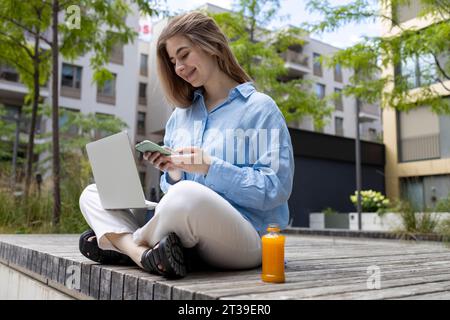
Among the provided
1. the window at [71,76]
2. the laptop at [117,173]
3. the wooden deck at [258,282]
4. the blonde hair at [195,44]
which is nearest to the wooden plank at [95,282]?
→ the wooden deck at [258,282]

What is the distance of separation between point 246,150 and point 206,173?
241 mm

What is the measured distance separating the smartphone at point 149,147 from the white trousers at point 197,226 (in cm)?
13

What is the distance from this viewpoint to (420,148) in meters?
13.2

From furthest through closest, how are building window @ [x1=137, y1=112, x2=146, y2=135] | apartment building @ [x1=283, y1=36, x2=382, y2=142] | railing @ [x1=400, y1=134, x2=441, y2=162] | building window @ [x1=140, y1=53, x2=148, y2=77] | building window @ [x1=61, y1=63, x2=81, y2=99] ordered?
building window @ [x1=140, y1=53, x2=148, y2=77]
building window @ [x1=137, y1=112, x2=146, y2=135]
apartment building @ [x1=283, y1=36, x2=382, y2=142]
building window @ [x1=61, y1=63, x2=81, y2=99]
railing @ [x1=400, y1=134, x2=441, y2=162]

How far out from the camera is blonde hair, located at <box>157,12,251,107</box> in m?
1.88

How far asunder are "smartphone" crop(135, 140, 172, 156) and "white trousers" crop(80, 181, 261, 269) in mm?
126

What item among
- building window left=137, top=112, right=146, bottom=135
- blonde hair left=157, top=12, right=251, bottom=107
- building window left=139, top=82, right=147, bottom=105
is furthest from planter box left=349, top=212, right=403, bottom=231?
building window left=139, top=82, right=147, bottom=105

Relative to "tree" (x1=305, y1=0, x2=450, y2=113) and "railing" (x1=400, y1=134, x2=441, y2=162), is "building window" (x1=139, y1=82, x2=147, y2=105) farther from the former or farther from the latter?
"tree" (x1=305, y1=0, x2=450, y2=113)

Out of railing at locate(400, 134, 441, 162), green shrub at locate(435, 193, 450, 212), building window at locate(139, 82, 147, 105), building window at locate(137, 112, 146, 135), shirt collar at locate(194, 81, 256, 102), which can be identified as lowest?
green shrub at locate(435, 193, 450, 212)

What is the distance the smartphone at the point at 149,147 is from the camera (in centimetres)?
153

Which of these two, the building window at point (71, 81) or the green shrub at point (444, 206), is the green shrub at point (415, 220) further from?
the building window at point (71, 81)

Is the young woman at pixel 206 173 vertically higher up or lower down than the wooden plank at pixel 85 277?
higher up

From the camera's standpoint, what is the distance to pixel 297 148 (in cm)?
1180

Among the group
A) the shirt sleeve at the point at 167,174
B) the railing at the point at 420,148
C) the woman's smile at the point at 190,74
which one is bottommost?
the shirt sleeve at the point at 167,174
